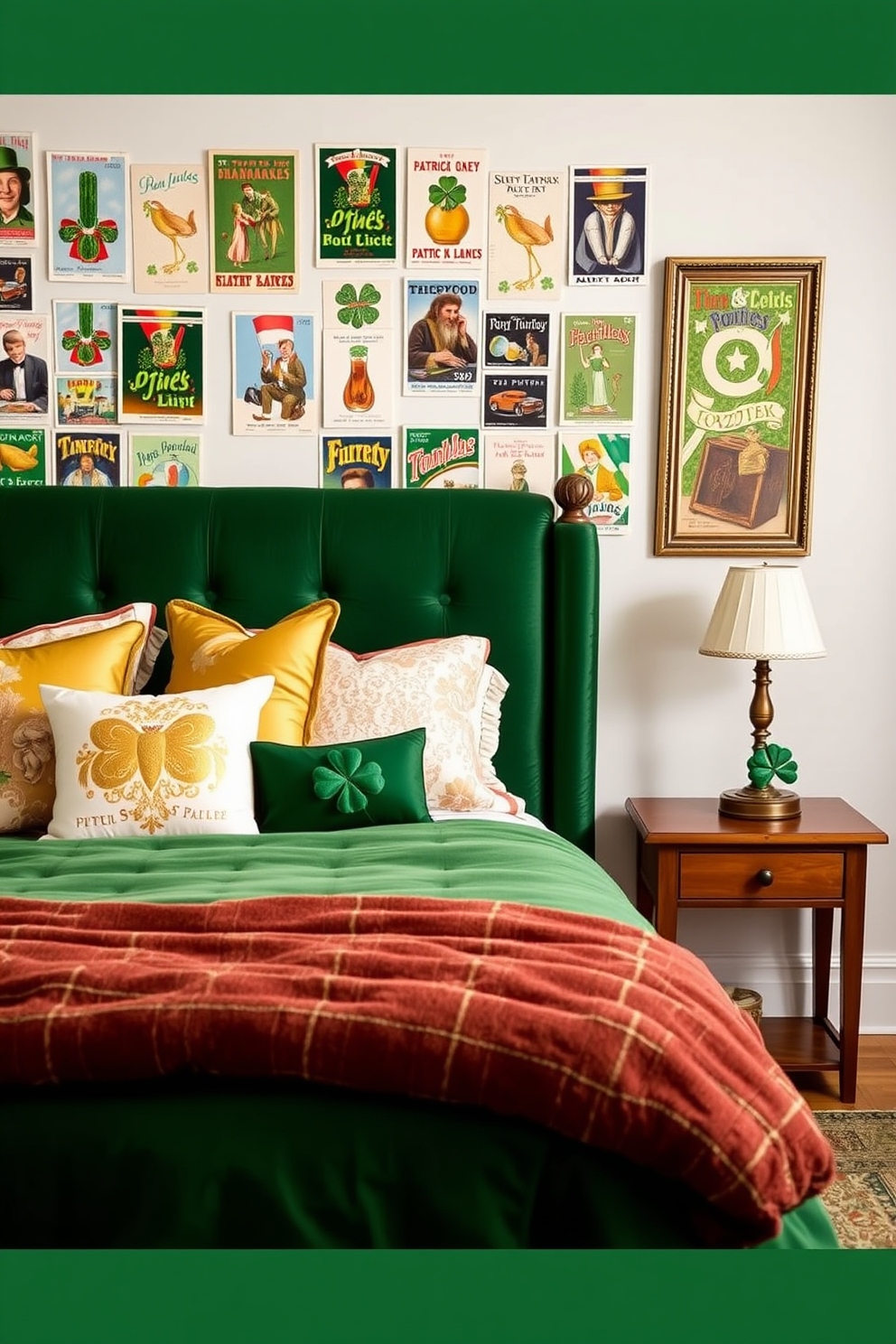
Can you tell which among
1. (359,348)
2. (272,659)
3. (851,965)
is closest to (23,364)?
(359,348)

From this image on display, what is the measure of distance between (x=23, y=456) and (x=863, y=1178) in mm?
2545

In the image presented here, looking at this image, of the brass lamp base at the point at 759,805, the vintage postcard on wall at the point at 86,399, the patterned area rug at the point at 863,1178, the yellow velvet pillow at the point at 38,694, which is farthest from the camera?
the vintage postcard on wall at the point at 86,399

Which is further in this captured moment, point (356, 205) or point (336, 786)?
point (356, 205)

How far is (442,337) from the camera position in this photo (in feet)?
9.75

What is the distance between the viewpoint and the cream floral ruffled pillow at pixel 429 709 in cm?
253

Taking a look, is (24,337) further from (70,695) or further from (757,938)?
(757,938)

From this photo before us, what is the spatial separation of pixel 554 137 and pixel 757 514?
106 centimetres

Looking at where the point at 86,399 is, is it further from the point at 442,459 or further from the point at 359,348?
the point at 442,459

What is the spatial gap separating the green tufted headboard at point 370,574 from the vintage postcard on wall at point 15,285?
0.48 m

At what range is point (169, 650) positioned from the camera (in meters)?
2.81

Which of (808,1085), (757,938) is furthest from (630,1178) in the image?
(757,938)

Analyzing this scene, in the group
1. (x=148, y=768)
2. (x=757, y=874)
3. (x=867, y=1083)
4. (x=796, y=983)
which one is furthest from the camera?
(x=796, y=983)

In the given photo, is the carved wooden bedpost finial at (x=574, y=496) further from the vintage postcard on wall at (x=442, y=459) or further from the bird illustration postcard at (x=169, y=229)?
the bird illustration postcard at (x=169, y=229)

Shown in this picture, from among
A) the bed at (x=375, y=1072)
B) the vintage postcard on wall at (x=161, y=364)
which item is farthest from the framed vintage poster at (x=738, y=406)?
the bed at (x=375, y=1072)
